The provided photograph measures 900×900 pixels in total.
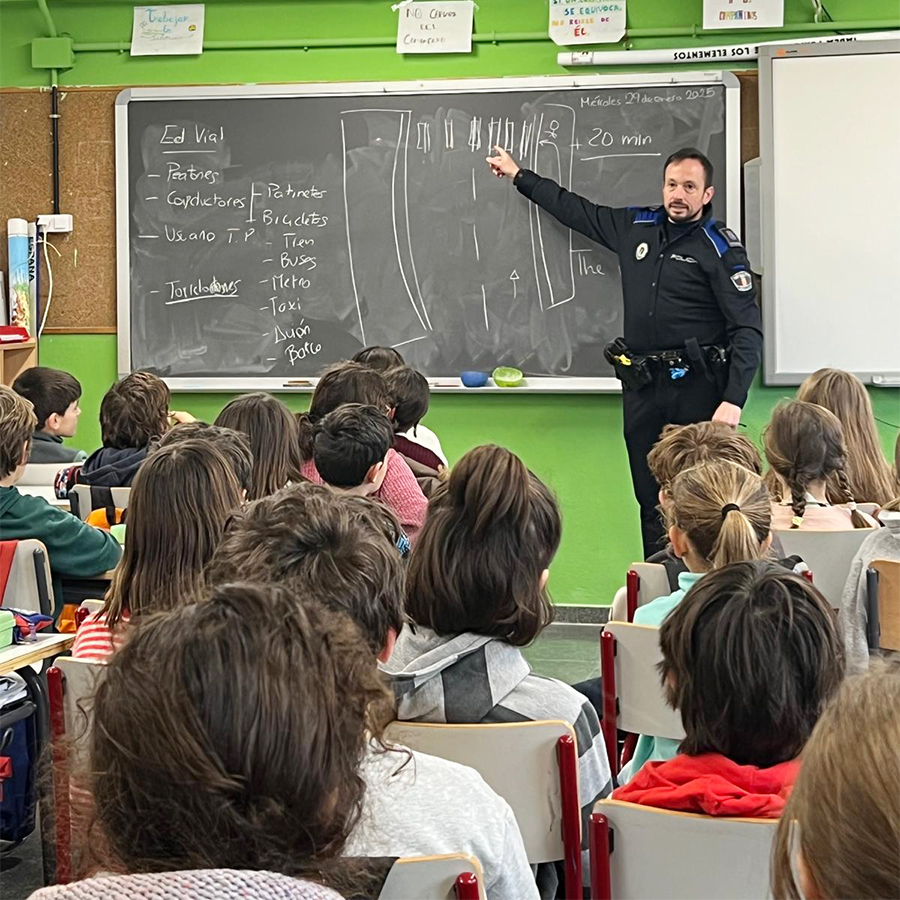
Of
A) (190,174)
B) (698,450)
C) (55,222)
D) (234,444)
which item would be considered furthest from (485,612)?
(55,222)

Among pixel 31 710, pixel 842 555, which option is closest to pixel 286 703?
pixel 31 710

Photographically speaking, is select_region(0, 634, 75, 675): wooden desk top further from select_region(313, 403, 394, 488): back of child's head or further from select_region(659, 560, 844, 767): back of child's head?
select_region(659, 560, 844, 767): back of child's head

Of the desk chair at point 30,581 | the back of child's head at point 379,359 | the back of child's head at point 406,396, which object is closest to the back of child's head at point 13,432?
the desk chair at point 30,581

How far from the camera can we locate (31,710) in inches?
105

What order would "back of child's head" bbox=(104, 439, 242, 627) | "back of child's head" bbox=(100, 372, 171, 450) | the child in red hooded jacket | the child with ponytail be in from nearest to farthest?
the child in red hooded jacket
the child with ponytail
"back of child's head" bbox=(104, 439, 242, 627)
"back of child's head" bbox=(100, 372, 171, 450)

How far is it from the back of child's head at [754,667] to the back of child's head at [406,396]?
2211 mm

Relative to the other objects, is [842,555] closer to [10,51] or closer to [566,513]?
[566,513]

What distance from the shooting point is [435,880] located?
4.06 ft

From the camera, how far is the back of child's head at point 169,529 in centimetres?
230

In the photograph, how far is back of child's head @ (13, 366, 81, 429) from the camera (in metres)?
4.63

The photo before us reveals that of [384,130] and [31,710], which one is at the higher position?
[384,130]

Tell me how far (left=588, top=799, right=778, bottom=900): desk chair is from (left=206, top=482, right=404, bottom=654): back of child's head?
1.38 ft

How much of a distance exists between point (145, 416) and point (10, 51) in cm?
239

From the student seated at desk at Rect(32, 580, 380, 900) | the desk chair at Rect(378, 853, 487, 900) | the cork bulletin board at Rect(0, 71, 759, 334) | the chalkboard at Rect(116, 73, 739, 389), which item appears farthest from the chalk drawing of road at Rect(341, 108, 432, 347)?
the student seated at desk at Rect(32, 580, 380, 900)
